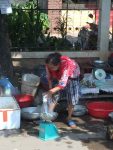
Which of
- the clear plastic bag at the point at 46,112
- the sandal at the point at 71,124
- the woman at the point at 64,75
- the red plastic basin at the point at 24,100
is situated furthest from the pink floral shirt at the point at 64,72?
the red plastic basin at the point at 24,100

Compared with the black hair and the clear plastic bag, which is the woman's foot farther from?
the black hair

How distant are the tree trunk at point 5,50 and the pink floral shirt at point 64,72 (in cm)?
201

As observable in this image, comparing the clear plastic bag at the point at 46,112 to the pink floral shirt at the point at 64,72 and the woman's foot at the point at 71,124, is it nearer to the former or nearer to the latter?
the woman's foot at the point at 71,124

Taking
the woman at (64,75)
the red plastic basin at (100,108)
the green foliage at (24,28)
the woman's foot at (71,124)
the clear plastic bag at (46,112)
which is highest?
the green foliage at (24,28)

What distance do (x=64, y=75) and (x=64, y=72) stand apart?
5cm

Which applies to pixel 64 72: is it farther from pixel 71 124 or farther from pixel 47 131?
pixel 71 124

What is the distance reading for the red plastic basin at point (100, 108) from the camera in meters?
7.71

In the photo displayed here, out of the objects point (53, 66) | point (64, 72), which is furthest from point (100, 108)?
point (53, 66)

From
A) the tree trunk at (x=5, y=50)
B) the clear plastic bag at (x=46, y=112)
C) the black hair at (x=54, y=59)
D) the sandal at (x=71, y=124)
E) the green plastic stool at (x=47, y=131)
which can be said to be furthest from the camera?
the tree trunk at (x=5, y=50)

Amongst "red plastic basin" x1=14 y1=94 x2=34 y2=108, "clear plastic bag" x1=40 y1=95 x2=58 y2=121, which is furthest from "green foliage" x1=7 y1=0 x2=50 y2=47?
"clear plastic bag" x1=40 y1=95 x2=58 y2=121

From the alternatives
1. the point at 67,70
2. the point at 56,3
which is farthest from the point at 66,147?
the point at 56,3

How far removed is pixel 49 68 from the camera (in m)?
6.87

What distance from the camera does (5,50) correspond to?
8805mm

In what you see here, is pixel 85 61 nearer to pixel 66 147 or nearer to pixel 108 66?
pixel 108 66
